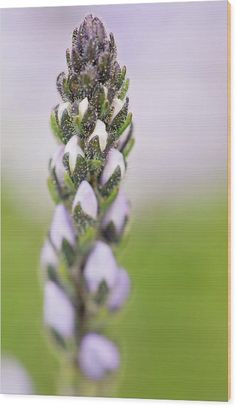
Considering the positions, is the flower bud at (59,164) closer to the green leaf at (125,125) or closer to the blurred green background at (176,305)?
the green leaf at (125,125)

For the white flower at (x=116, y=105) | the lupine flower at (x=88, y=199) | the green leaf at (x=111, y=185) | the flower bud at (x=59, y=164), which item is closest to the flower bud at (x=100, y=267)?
the lupine flower at (x=88, y=199)

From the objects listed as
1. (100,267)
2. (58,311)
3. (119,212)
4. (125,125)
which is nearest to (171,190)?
(119,212)

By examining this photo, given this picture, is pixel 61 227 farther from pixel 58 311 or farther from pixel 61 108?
pixel 61 108

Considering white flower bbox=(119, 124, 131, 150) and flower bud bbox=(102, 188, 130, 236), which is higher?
white flower bbox=(119, 124, 131, 150)

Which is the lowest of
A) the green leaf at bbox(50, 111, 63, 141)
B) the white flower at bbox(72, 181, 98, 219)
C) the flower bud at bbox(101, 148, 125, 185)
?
the white flower at bbox(72, 181, 98, 219)

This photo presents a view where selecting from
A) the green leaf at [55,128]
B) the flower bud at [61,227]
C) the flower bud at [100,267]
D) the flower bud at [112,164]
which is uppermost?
the green leaf at [55,128]

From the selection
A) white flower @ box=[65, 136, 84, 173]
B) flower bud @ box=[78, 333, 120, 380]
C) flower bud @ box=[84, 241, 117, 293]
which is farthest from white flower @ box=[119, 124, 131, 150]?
flower bud @ box=[78, 333, 120, 380]

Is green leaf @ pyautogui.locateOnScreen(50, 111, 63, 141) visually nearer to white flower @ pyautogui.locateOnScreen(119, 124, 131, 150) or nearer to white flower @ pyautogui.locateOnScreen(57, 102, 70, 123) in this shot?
white flower @ pyautogui.locateOnScreen(57, 102, 70, 123)
